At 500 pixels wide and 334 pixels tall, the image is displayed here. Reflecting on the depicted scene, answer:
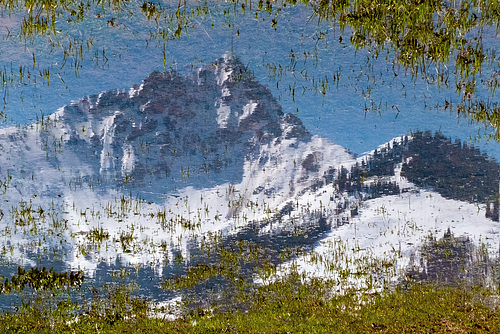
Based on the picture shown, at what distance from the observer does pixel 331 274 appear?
31.6m

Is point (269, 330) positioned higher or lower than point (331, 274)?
higher

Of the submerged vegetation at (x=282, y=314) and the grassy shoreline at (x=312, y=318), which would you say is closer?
the grassy shoreline at (x=312, y=318)

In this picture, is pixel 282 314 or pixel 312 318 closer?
pixel 312 318

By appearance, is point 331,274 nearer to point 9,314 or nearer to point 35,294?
point 35,294

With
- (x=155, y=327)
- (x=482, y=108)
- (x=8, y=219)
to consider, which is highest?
(x=482, y=108)

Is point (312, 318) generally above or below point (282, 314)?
above

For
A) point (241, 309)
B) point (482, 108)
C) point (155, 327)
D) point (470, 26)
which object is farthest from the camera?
point (241, 309)

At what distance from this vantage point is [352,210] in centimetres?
17712

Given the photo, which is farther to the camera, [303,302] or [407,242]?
[407,242]

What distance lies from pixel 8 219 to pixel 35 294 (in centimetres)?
11986

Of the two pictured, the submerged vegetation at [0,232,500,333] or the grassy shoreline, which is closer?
the grassy shoreline

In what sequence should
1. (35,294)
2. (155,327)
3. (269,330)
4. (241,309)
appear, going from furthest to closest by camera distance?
(35,294) → (241,309) → (155,327) → (269,330)

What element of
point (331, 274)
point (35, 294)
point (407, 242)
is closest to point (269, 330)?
point (35, 294)

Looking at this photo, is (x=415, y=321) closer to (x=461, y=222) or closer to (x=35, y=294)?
(x=35, y=294)
